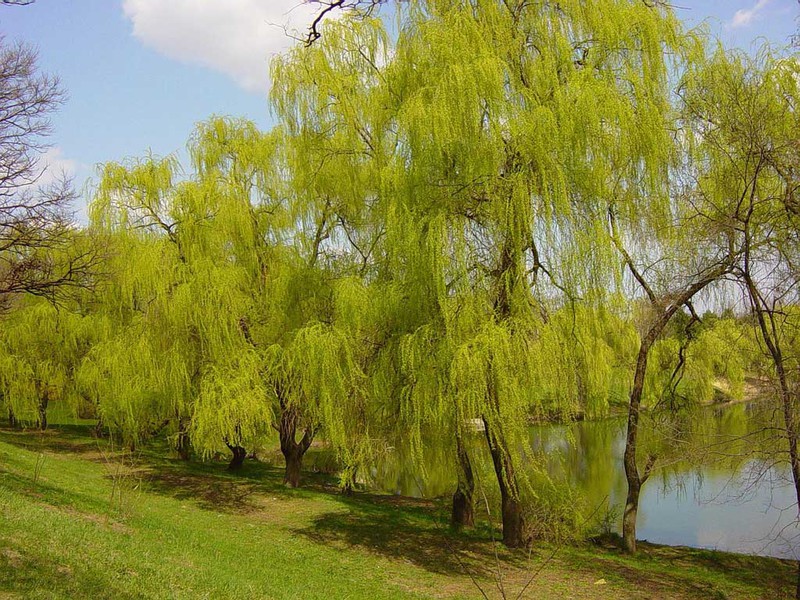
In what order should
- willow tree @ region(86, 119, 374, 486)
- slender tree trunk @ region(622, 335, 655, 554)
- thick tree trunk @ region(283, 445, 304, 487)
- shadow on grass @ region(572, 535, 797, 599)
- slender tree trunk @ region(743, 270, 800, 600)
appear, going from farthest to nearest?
thick tree trunk @ region(283, 445, 304, 487) < willow tree @ region(86, 119, 374, 486) < slender tree trunk @ region(622, 335, 655, 554) < shadow on grass @ region(572, 535, 797, 599) < slender tree trunk @ region(743, 270, 800, 600)

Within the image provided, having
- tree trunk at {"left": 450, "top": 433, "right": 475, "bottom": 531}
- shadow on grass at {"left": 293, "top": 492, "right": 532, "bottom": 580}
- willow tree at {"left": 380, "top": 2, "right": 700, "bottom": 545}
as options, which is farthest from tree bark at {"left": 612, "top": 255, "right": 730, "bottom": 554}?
tree trunk at {"left": 450, "top": 433, "right": 475, "bottom": 531}

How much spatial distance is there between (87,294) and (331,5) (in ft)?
48.7

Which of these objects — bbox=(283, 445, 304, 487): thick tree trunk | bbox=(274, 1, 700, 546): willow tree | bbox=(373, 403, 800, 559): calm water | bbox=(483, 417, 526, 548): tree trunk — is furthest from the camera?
bbox=(283, 445, 304, 487): thick tree trunk

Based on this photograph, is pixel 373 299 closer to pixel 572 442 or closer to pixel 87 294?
pixel 572 442

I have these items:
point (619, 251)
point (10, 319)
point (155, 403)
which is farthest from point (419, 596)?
point (10, 319)

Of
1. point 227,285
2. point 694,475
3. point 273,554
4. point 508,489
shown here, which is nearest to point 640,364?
point 508,489

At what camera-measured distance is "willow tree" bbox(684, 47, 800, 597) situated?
8094 millimetres

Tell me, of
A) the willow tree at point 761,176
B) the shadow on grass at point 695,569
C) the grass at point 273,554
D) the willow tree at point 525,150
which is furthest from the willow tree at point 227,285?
the willow tree at point 761,176

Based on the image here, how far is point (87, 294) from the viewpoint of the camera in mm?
16297

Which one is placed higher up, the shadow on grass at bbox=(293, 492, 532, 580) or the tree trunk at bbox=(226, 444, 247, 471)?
the tree trunk at bbox=(226, 444, 247, 471)

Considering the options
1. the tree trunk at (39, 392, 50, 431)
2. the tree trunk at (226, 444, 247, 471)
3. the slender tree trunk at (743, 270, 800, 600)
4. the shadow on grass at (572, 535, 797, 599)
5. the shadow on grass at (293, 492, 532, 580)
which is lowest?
the shadow on grass at (572, 535, 797, 599)

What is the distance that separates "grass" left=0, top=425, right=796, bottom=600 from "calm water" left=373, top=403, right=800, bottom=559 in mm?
1006

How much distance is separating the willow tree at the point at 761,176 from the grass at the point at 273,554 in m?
2.31

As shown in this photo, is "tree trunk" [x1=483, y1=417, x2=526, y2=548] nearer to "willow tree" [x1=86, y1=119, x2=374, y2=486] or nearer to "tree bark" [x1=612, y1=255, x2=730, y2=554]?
"tree bark" [x1=612, y1=255, x2=730, y2=554]
